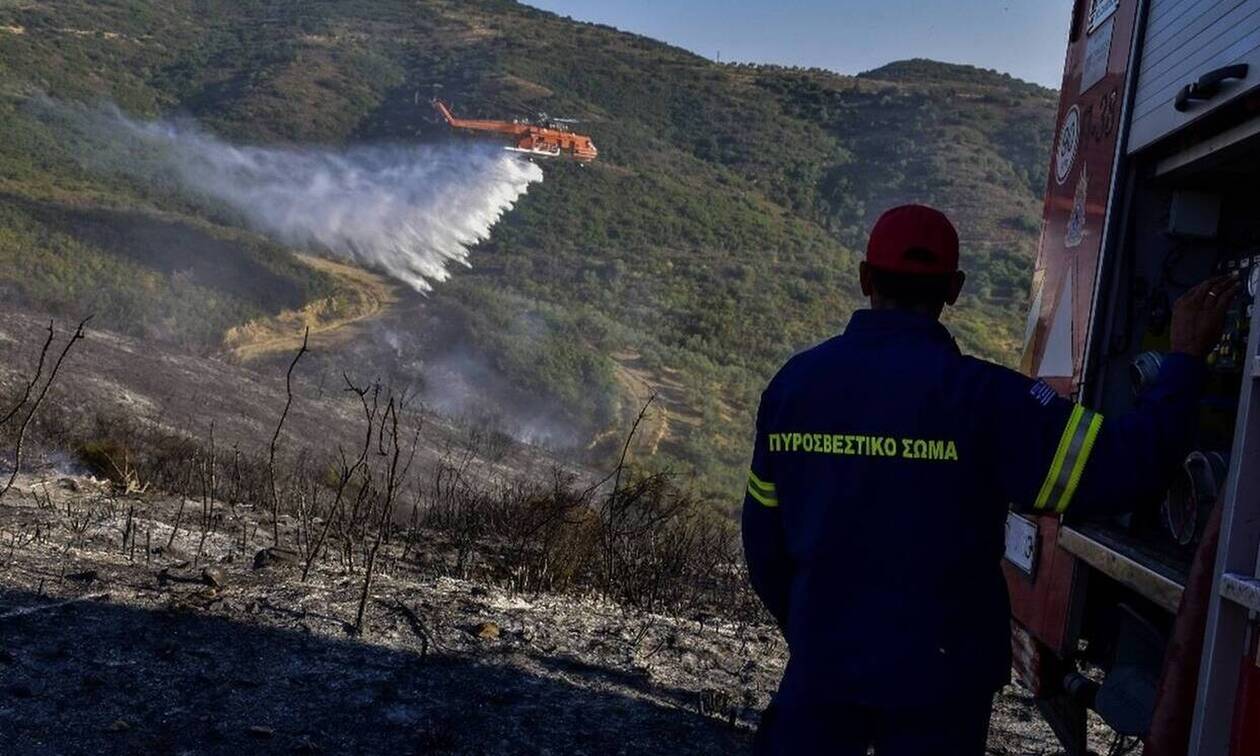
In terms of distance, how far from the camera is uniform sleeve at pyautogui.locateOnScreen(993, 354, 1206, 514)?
236 cm

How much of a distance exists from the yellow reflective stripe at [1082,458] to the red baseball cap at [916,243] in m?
0.43

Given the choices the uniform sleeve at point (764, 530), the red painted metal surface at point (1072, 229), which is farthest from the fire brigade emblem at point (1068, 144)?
the uniform sleeve at point (764, 530)

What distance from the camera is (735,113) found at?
193 feet

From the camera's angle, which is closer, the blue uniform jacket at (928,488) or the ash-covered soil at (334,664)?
the blue uniform jacket at (928,488)

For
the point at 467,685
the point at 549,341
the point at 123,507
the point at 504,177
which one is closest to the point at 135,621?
the point at 467,685

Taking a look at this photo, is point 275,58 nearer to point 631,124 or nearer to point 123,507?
point 631,124

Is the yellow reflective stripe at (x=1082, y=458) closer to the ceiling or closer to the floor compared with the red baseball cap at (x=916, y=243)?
closer to the floor

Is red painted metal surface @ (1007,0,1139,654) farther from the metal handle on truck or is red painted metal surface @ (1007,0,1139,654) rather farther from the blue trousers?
the blue trousers

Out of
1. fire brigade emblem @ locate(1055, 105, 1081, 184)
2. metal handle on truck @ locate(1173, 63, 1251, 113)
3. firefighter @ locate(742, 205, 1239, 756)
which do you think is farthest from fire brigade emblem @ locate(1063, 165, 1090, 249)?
firefighter @ locate(742, 205, 1239, 756)

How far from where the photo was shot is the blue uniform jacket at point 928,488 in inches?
93.7

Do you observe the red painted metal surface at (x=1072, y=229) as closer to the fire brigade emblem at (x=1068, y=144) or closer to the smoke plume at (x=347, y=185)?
the fire brigade emblem at (x=1068, y=144)

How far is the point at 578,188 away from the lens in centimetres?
4422

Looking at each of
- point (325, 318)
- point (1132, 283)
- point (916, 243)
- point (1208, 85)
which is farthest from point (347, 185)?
point (916, 243)

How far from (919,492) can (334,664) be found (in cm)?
321
